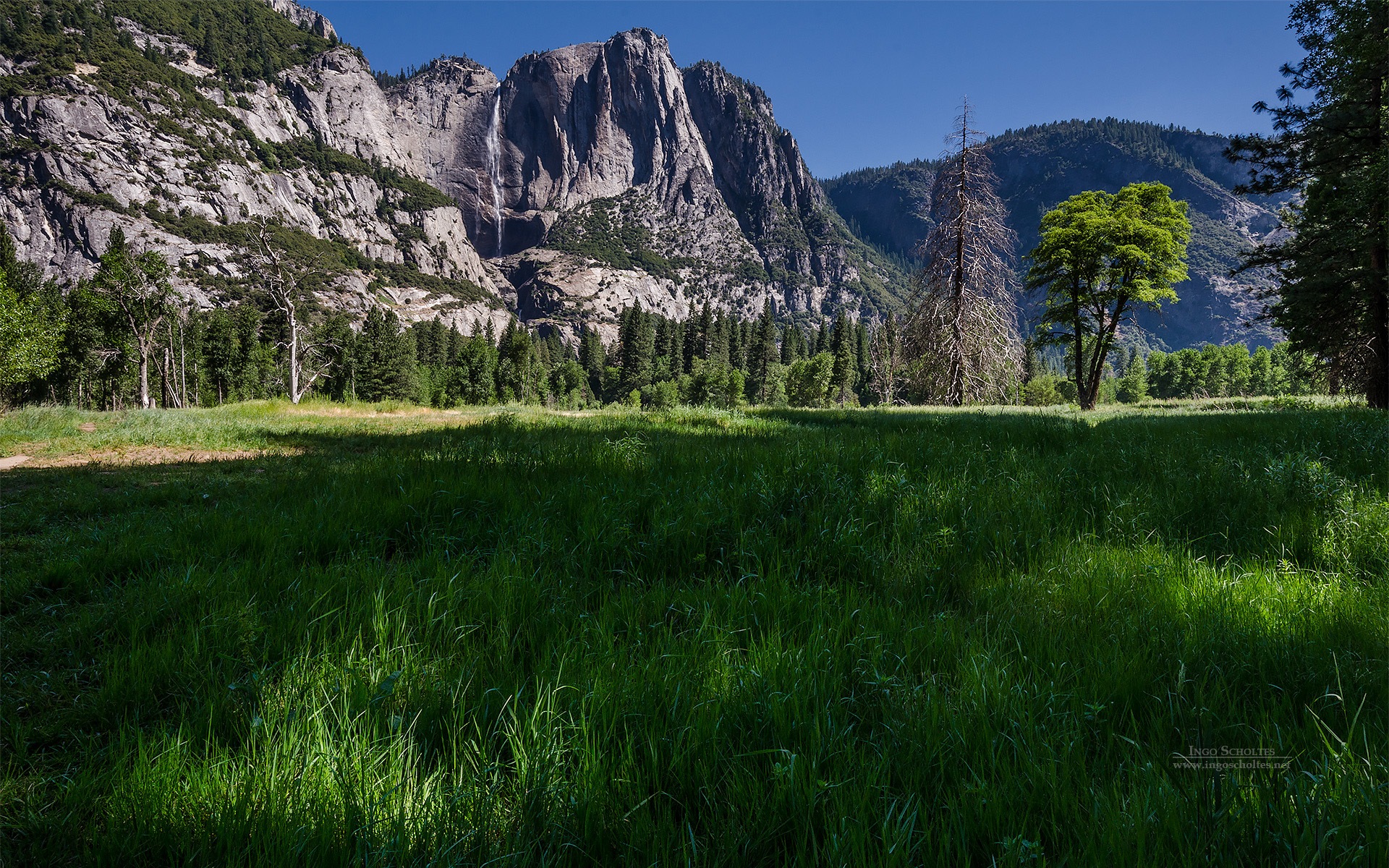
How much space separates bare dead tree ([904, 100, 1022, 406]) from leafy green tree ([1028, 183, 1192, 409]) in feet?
13.6

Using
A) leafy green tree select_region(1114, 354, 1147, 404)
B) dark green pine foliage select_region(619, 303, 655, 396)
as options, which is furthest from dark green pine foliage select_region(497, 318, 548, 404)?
leafy green tree select_region(1114, 354, 1147, 404)

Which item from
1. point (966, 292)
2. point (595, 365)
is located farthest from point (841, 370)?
point (966, 292)

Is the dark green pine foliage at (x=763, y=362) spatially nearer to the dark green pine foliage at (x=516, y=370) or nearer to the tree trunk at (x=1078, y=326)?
the dark green pine foliage at (x=516, y=370)

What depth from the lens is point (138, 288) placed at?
132ft

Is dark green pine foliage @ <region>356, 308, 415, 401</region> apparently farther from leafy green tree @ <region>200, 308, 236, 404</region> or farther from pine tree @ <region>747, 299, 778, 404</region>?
pine tree @ <region>747, 299, 778, 404</region>

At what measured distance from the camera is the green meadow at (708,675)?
1.22 metres

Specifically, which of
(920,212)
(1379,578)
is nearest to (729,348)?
(920,212)

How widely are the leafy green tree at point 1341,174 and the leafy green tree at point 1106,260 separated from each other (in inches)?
469

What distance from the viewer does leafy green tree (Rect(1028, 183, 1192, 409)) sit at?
87.9ft

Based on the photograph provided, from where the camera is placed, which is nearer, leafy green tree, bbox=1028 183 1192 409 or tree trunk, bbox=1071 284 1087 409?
leafy green tree, bbox=1028 183 1192 409

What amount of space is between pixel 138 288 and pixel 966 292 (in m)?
58.1

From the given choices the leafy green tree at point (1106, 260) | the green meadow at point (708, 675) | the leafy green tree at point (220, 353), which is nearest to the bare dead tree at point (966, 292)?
the leafy green tree at point (1106, 260)

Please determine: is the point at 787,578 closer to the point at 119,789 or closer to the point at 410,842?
the point at 410,842

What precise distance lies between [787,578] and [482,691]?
1.53 m
